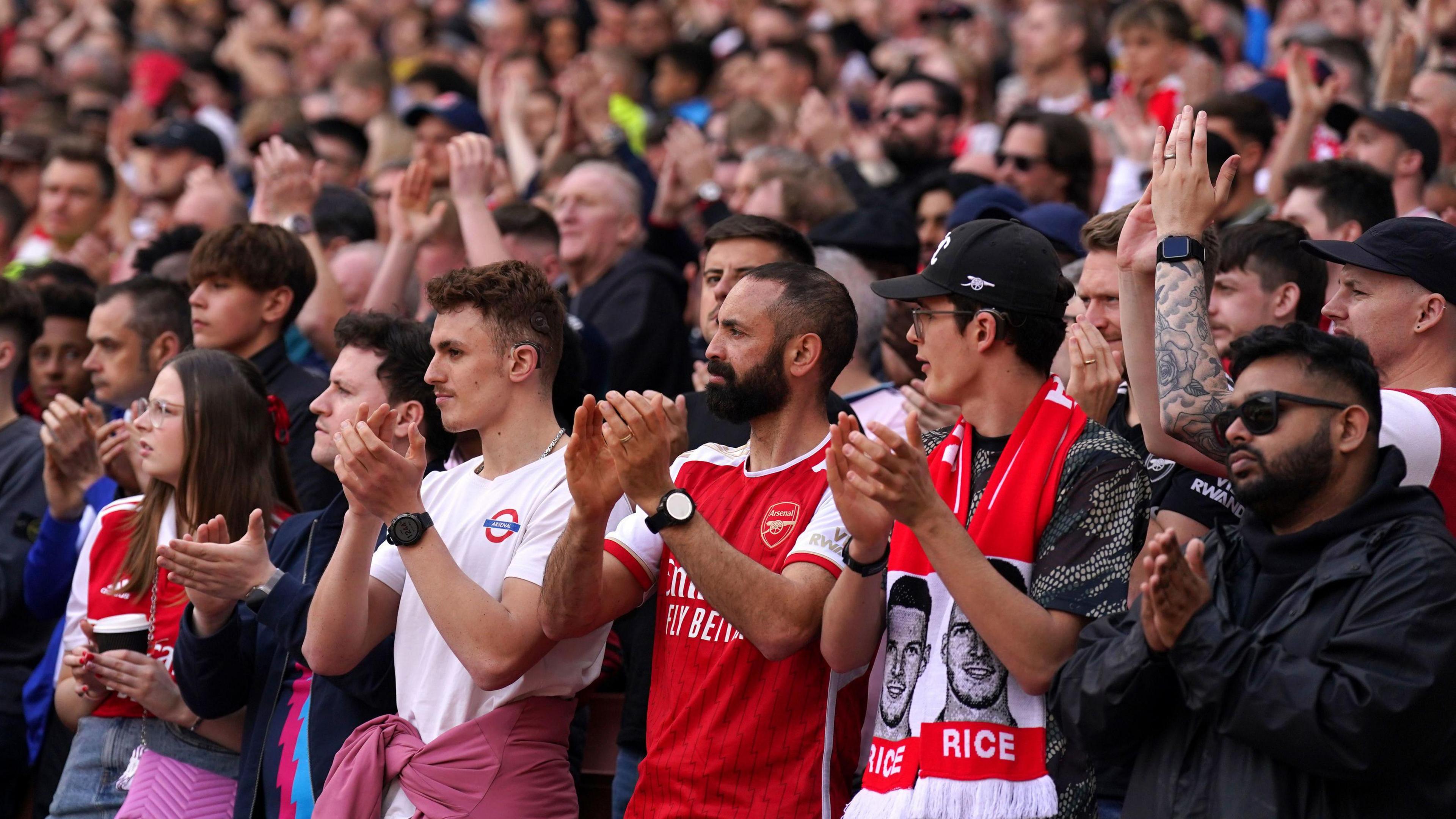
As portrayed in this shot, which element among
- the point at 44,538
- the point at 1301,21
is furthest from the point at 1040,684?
the point at 1301,21

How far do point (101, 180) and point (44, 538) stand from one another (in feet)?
15.0

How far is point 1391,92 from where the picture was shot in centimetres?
873

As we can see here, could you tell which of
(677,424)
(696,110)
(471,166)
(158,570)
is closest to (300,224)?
(471,166)

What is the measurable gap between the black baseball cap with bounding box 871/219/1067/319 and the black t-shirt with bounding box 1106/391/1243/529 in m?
0.55

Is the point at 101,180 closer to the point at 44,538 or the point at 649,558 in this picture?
the point at 44,538

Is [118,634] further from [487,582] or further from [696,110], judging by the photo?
[696,110]

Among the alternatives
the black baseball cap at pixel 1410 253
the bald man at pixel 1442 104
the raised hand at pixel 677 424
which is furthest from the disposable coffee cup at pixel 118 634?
the bald man at pixel 1442 104

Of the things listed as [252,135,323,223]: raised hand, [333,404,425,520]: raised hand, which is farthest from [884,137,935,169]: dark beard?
[333,404,425,520]: raised hand

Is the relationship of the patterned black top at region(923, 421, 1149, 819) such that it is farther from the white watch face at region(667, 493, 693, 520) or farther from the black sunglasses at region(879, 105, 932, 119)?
the black sunglasses at region(879, 105, 932, 119)

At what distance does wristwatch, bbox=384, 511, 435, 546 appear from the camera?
171 inches

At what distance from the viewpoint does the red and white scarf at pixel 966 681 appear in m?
3.71

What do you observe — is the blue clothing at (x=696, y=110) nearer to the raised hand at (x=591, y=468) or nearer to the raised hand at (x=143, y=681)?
the raised hand at (x=143, y=681)

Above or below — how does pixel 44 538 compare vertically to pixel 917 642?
above

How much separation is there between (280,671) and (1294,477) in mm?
3114
